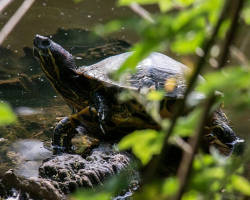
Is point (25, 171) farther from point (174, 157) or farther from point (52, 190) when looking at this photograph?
point (174, 157)

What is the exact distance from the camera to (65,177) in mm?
2010

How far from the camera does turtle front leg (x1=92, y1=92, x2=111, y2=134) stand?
9.32 feet

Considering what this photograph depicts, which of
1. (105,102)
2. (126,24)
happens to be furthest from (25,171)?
(126,24)

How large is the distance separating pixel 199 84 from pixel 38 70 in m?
3.96

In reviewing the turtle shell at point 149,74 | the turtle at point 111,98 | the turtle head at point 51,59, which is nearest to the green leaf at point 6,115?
the turtle at point 111,98

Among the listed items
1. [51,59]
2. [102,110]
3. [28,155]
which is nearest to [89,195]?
[28,155]

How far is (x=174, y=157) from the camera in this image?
2562 millimetres

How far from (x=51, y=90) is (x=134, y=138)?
11.4 feet

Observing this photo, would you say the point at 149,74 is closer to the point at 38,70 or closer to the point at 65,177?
the point at 65,177

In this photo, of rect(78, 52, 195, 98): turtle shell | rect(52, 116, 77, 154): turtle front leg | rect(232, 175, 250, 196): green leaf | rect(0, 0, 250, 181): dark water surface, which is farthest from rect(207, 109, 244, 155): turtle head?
rect(232, 175, 250, 196): green leaf

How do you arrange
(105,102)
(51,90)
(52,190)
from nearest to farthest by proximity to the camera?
(52,190)
(105,102)
(51,90)

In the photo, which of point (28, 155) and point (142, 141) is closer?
point (142, 141)

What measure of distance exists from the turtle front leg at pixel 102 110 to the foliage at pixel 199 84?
2.20 m

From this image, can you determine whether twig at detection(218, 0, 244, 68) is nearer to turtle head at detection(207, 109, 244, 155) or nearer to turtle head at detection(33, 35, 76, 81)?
turtle head at detection(207, 109, 244, 155)
